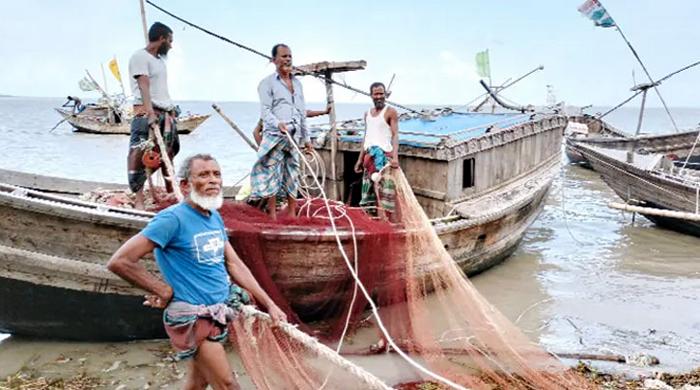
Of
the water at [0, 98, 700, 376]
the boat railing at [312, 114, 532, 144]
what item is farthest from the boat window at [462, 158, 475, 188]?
the water at [0, 98, 700, 376]

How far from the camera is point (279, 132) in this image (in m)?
5.68

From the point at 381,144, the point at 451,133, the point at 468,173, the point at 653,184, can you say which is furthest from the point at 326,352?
the point at 653,184

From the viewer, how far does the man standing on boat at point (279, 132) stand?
222 inches

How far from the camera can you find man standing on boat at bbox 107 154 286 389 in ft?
9.66

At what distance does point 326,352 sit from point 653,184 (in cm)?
1016

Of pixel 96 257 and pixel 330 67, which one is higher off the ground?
pixel 330 67

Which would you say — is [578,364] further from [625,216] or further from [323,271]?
[625,216]

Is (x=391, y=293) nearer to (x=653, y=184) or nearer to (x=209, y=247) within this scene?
(x=209, y=247)

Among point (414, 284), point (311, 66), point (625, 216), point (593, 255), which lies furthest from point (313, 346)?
point (625, 216)

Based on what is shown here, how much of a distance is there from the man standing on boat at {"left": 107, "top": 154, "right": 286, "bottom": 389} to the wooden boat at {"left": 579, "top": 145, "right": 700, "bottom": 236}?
8294mm

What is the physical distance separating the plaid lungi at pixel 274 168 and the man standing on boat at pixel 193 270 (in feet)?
8.10

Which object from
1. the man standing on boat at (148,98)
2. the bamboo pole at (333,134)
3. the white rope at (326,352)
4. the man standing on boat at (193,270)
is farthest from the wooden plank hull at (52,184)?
the man standing on boat at (193,270)

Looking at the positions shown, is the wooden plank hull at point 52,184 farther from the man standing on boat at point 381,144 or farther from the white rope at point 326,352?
the white rope at point 326,352

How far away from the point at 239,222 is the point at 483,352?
2470mm
